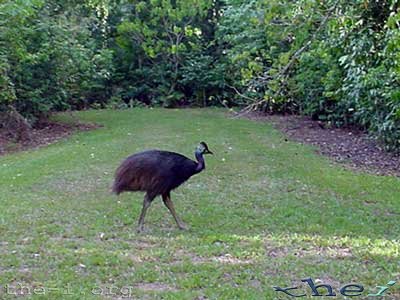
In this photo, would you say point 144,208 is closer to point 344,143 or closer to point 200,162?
point 200,162

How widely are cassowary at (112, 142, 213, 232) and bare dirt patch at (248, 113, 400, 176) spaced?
5014 millimetres

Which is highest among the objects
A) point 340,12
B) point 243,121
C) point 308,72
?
point 340,12

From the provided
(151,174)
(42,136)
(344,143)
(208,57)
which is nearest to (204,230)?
(151,174)

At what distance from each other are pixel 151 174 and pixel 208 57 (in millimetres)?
17578

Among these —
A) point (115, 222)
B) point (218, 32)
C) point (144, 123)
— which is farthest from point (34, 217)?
point (218, 32)

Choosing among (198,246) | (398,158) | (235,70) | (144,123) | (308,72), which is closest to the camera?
(198,246)

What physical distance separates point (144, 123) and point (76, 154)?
548 cm

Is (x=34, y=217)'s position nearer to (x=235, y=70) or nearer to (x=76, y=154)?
(x=76, y=154)

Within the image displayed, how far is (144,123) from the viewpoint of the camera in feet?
58.0

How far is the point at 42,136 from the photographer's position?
15359 mm

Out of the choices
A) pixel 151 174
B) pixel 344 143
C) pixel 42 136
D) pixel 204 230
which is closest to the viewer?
pixel 151 174

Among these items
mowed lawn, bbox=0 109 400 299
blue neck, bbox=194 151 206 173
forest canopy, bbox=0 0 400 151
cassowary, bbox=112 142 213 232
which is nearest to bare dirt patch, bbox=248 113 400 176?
forest canopy, bbox=0 0 400 151

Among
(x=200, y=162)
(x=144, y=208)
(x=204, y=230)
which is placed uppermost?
(x=200, y=162)

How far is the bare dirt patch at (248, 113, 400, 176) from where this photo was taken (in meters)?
11.6
